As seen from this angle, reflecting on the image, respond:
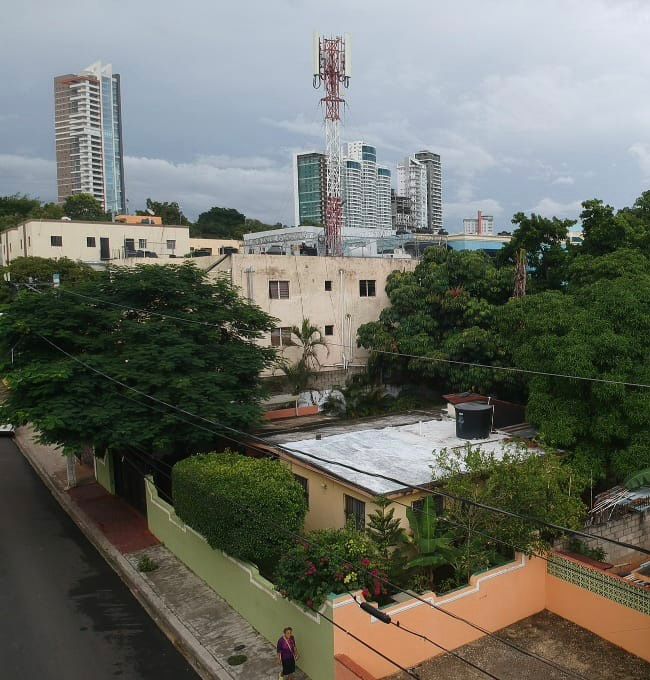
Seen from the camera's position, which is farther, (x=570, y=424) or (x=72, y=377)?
(x=72, y=377)

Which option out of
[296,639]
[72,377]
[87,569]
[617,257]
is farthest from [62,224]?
[296,639]

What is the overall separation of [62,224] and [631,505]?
38.9m

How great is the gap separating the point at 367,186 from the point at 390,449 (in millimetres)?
79907

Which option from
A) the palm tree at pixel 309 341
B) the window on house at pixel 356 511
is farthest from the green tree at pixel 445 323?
the window on house at pixel 356 511

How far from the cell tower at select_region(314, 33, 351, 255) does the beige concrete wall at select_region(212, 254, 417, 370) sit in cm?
442

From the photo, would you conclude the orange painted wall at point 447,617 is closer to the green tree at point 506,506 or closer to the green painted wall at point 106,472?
the green tree at point 506,506

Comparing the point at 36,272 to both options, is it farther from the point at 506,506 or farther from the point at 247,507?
the point at 506,506

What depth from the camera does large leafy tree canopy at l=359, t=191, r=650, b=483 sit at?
14.4 metres

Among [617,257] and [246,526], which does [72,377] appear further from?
[617,257]

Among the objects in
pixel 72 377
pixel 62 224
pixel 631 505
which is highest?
pixel 62 224

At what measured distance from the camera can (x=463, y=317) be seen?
79.4 ft

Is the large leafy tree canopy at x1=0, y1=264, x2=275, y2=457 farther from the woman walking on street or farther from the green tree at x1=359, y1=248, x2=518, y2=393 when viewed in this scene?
the green tree at x1=359, y1=248, x2=518, y2=393

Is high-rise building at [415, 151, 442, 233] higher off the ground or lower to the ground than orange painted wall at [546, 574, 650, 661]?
higher

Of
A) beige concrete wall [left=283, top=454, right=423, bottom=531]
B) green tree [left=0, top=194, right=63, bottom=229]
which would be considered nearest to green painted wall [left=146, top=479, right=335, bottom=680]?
beige concrete wall [left=283, top=454, right=423, bottom=531]
